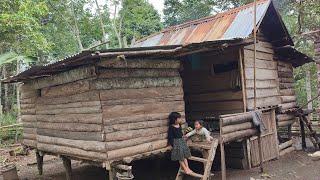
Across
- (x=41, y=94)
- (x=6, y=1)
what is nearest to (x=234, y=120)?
(x=41, y=94)

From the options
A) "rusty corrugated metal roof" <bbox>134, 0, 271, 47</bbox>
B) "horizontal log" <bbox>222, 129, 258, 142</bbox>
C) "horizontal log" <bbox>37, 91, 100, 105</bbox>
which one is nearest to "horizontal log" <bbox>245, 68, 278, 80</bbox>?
"rusty corrugated metal roof" <bbox>134, 0, 271, 47</bbox>

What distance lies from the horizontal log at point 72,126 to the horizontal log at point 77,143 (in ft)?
0.94

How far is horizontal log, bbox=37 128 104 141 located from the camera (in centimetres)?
819

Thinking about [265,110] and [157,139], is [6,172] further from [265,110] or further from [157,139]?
[265,110]

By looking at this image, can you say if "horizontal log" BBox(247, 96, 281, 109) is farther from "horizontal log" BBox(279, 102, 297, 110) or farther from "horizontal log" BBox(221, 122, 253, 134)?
"horizontal log" BBox(221, 122, 253, 134)

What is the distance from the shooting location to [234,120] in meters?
9.56

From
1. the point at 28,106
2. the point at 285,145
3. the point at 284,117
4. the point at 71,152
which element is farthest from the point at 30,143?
the point at 284,117

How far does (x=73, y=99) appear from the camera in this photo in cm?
910

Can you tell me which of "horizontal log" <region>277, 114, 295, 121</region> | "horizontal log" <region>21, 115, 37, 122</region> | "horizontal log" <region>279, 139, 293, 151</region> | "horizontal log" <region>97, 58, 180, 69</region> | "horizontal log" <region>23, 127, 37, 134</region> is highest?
"horizontal log" <region>97, 58, 180, 69</region>

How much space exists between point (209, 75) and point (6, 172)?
7114 millimetres

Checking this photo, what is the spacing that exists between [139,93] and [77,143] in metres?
2.01

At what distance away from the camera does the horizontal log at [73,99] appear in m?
8.16

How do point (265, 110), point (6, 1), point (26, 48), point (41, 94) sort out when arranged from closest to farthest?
point (41, 94) < point (265, 110) < point (6, 1) < point (26, 48)

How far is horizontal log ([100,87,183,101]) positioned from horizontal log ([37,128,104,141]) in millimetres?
875
